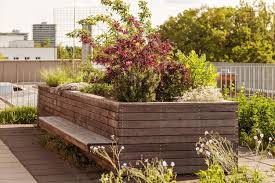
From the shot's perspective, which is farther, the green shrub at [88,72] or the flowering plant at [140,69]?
the green shrub at [88,72]

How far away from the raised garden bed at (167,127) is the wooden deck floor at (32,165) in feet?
1.85

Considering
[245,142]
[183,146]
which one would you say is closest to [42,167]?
[183,146]

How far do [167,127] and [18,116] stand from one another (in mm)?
6135

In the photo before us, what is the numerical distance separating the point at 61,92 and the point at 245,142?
257 cm

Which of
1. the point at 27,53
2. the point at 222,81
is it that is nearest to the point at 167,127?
the point at 222,81

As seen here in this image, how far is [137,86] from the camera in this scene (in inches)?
275

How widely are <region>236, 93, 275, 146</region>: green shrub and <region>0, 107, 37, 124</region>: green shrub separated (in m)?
4.36

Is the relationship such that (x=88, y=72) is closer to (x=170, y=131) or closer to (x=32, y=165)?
(x=32, y=165)

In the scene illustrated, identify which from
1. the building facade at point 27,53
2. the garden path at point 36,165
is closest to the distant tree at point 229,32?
the building facade at point 27,53

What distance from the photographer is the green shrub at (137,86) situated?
272 inches

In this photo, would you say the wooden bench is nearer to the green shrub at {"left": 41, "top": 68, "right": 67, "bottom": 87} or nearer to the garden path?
the garden path

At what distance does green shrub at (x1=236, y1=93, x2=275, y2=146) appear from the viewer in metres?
8.99

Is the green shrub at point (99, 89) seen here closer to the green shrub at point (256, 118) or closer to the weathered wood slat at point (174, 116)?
the weathered wood slat at point (174, 116)

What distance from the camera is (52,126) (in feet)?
27.7
